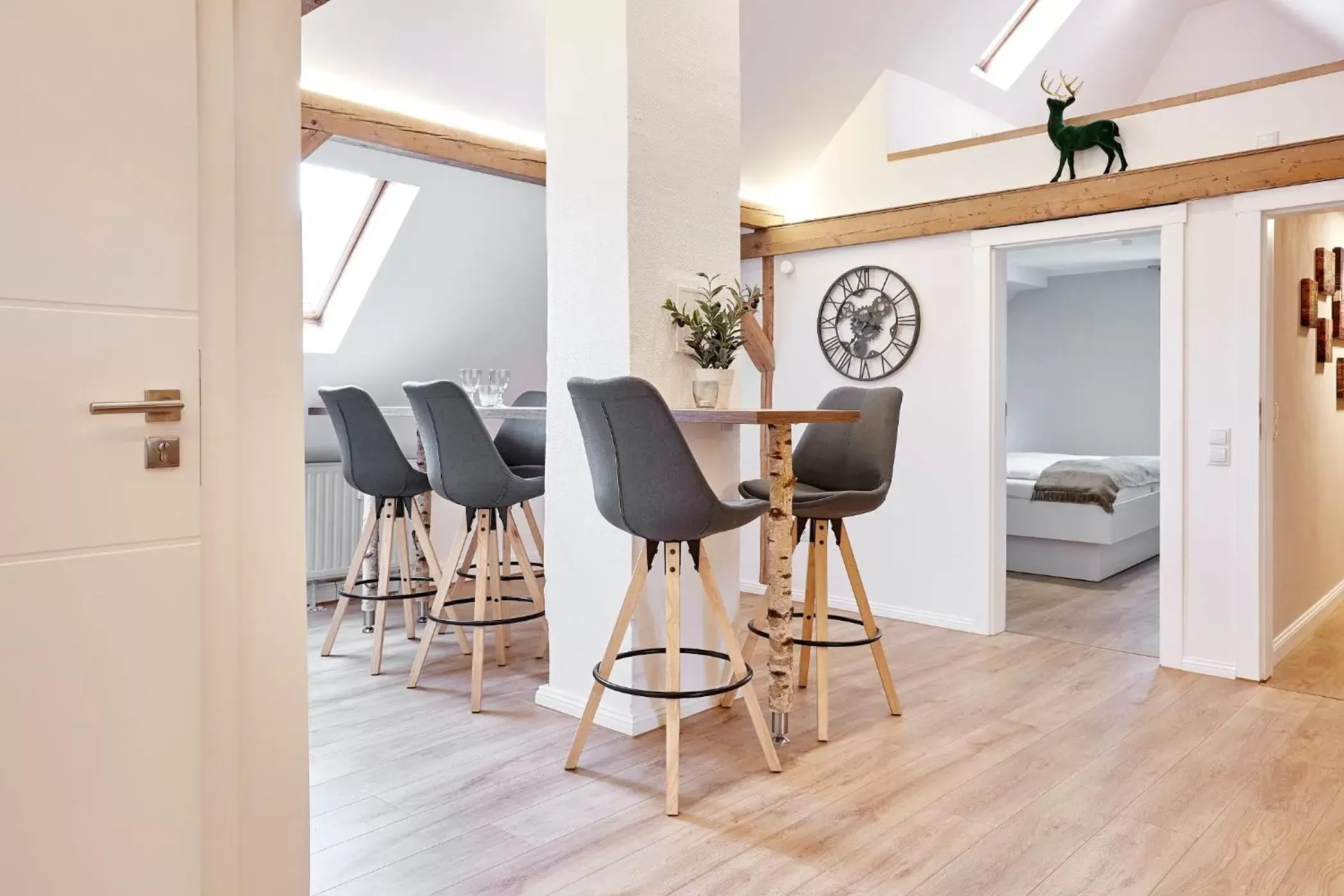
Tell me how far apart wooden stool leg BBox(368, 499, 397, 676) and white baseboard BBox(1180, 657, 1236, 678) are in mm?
3159

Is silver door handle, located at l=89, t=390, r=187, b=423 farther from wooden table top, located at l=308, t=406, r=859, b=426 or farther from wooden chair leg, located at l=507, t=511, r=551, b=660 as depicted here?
wooden chair leg, located at l=507, t=511, r=551, b=660

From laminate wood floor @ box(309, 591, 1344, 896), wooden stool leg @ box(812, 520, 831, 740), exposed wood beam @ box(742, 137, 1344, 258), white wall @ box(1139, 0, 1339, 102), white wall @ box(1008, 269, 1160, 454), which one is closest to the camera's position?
laminate wood floor @ box(309, 591, 1344, 896)

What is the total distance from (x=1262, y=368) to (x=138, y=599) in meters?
3.81

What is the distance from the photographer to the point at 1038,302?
871 centimetres

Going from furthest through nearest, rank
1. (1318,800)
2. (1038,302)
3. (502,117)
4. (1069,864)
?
(1038,302), (502,117), (1318,800), (1069,864)

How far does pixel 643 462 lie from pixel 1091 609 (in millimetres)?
3428

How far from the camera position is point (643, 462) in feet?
8.05

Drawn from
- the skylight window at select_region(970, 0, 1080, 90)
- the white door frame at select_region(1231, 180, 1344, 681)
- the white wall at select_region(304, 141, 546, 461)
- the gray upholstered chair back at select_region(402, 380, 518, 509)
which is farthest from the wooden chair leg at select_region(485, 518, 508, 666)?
the skylight window at select_region(970, 0, 1080, 90)

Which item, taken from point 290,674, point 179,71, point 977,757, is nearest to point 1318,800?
point 977,757

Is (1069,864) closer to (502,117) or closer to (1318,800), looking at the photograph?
(1318,800)

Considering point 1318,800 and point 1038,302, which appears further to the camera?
point 1038,302

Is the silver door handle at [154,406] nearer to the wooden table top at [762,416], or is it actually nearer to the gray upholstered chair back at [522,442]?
the wooden table top at [762,416]

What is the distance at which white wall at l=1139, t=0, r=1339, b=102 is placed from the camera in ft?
20.1

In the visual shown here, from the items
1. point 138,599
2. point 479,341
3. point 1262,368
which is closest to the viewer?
point 138,599
